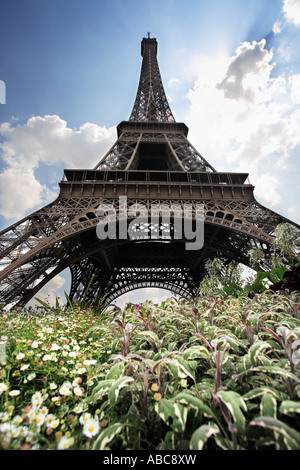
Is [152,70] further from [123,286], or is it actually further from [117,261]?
[123,286]

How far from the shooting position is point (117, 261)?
76.4 feet

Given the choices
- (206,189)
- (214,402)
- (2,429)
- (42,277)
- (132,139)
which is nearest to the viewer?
(2,429)

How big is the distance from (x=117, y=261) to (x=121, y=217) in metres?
11.5

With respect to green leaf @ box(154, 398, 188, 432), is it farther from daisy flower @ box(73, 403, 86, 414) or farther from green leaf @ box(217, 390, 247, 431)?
daisy flower @ box(73, 403, 86, 414)

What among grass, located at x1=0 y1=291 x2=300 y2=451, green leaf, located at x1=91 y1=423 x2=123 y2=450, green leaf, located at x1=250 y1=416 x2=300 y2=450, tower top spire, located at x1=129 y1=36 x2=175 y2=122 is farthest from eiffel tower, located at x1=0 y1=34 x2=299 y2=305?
green leaf, located at x1=250 y1=416 x2=300 y2=450

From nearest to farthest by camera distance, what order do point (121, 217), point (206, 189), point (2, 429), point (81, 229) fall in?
point (2, 429), point (81, 229), point (121, 217), point (206, 189)

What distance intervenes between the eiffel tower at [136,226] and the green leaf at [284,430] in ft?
36.2

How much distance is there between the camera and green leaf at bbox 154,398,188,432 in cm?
112

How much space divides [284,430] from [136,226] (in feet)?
64.1

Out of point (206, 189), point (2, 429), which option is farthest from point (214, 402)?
point (206, 189)

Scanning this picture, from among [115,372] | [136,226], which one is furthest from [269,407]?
[136,226]

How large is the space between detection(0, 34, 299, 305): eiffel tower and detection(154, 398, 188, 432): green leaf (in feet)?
34.8

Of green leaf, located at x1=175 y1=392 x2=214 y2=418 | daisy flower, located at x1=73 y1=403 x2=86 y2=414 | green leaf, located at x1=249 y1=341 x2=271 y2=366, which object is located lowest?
daisy flower, located at x1=73 y1=403 x2=86 y2=414

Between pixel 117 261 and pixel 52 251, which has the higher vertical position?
pixel 117 261
